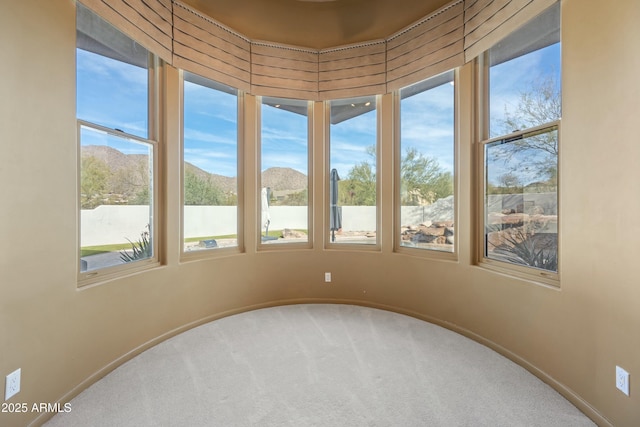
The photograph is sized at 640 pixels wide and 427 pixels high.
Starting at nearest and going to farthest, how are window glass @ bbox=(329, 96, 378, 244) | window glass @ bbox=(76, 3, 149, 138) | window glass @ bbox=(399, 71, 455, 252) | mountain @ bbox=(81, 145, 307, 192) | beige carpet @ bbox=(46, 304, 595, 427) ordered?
beige carpet @ bbox=(46, 304, 595, 427) → window glass @ bbox=(76, 3, 149, 138) → mountain @ bbox=(81, 145, 307, 192) → window glass @ bbox=(399, 71, 455, 252) → window glass @ bbox=(329, 96, 378, 244)

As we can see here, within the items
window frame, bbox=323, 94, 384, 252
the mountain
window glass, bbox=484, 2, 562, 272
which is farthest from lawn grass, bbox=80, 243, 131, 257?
window glass, bbox=484, 2, 562, 272

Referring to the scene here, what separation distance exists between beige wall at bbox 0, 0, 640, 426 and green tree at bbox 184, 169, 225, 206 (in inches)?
35.1

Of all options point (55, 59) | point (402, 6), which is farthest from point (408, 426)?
point (402, 6)

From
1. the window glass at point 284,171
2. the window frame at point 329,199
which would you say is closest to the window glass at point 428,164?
the window frame at point 329,199

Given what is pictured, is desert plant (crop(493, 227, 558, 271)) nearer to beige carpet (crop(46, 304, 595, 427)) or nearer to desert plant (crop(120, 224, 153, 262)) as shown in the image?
beige carpet (crop(46, 304, 595, 427))

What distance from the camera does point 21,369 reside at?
1.61m

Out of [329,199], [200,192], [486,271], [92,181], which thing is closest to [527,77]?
[486,271]

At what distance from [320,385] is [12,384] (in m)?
1.65

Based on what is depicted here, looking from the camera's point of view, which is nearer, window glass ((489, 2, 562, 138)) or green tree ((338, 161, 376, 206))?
window glass ((489, 2, 562, 138))

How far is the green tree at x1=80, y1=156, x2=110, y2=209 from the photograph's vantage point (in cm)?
217

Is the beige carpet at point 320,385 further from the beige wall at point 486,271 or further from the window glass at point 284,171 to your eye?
the window glass at point 284,171

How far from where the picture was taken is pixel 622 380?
5.25 ft

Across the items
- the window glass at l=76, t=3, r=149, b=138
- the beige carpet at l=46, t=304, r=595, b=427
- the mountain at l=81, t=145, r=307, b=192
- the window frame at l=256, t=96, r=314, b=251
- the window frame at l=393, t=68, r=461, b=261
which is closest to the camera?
the beige carpet at l=46, t=304, r=595, b=427

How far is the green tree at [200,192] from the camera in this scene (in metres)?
3.16
